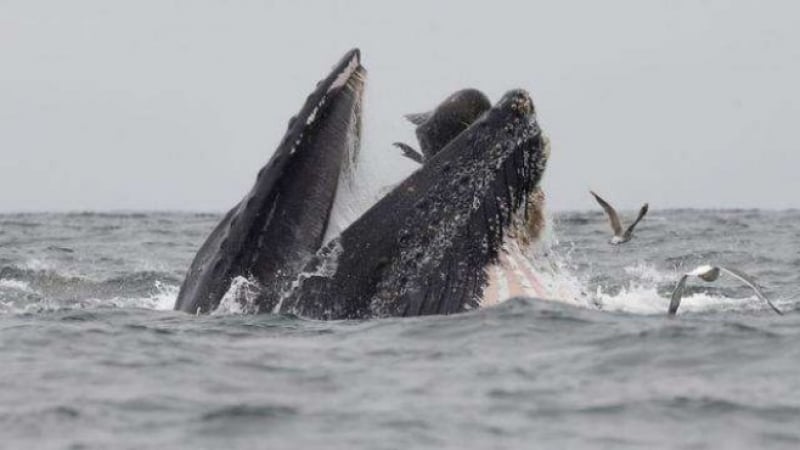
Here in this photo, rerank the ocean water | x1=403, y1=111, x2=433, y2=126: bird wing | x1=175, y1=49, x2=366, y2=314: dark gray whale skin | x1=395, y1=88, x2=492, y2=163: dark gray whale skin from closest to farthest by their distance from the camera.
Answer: the ocean water < x1=175, y1=49, x2=366, y2=314: dark gray whale skin < x1=395, y1=88, x2=492, y2=163: dark gray whale skin < x1=403, y1=111, x2=433, y2=126: bird wing

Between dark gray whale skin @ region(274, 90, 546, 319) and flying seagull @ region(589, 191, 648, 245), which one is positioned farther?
flying seagull @ region(589, 191, 648, 245)

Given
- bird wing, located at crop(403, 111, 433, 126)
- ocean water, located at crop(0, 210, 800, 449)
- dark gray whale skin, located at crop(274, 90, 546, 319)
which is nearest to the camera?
ocean water, located at crop(0, 210, 800, 449)

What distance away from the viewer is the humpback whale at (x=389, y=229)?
372 inches

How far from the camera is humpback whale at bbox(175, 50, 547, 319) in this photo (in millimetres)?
9438

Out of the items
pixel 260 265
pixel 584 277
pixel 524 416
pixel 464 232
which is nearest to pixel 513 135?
pixel 464 232

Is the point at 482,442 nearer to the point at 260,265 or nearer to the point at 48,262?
the point at 260,265

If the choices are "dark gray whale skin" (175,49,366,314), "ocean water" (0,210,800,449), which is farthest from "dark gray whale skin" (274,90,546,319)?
"dark gray whale skin" (175,49,366,314)

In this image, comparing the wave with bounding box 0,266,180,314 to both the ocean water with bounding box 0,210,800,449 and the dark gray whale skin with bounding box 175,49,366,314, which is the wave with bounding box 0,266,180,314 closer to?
the ocean water with bounding box 0,210,800,449

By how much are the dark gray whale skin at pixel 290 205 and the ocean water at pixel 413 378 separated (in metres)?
0.25

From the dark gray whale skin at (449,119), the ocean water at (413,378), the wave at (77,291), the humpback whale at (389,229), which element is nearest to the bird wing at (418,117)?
the dark gray whale skin at (449,119)

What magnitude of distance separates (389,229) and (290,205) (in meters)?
0.63

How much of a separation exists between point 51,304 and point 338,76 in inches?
164

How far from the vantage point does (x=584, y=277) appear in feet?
56.3

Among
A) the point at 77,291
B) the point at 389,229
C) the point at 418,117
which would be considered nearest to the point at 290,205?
the point at 389,229
